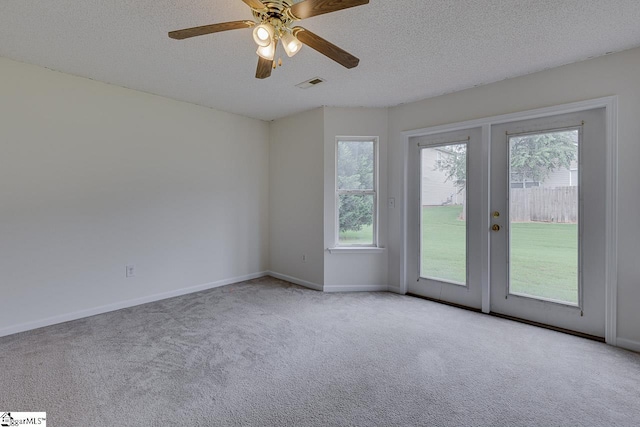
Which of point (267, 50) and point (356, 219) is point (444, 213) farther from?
point (267, 50)

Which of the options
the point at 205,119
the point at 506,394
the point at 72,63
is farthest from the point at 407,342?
the point at 72,63

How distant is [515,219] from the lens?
10.1 ft

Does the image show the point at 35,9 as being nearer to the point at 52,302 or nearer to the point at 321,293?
the point at 52,302

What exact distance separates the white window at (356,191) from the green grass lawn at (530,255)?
0.87 metres

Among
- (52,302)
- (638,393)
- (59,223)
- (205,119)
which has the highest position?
(205,119)

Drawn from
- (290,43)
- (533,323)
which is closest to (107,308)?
(290,43)

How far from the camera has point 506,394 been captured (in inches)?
73.4

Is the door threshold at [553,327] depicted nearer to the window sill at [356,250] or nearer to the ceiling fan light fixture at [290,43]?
the window sill at [356,250]

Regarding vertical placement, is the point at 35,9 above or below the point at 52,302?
above

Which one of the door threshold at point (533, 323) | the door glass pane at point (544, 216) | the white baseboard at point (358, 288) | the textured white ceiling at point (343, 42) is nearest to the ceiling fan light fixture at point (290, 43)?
the textured white ceiling at point (343, 42)

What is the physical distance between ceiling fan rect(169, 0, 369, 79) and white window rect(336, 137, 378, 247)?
2.15 meters

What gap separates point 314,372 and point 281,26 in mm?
2270

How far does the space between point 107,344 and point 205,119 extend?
113 inches

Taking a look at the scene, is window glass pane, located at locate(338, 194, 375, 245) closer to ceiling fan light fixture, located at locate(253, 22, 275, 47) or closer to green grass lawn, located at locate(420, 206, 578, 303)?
green grass lawn, located at locate(420, 206, 578, 303)
